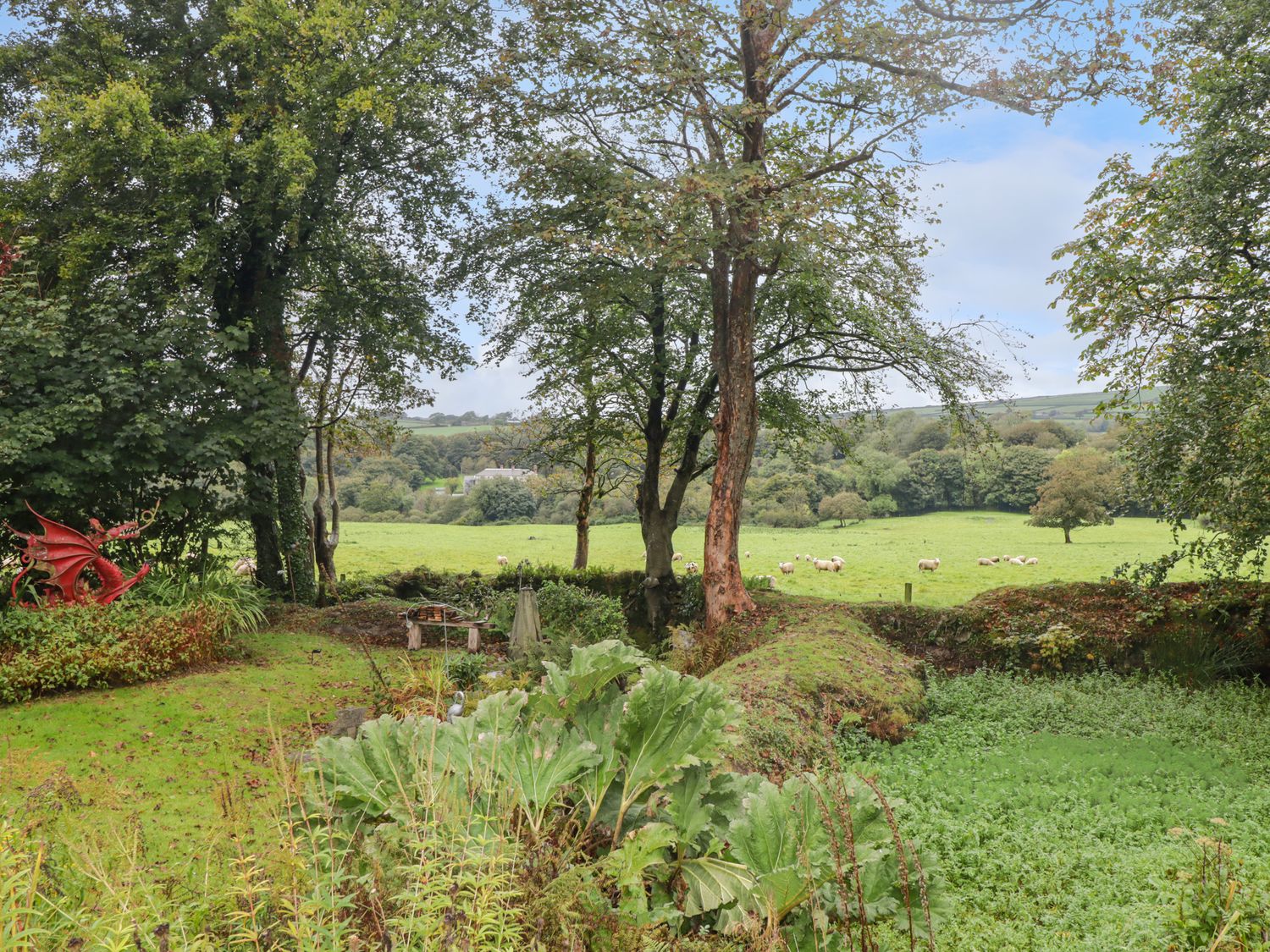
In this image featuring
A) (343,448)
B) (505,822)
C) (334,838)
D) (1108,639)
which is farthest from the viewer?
(343,448)

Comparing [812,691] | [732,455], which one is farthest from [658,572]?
[812,691]

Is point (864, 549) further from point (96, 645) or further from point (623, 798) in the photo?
point (623, 798)

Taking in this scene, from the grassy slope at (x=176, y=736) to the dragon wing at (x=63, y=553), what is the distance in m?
1.73

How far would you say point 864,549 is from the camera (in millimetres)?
25609

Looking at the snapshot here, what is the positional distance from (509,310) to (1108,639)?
10.9 metres

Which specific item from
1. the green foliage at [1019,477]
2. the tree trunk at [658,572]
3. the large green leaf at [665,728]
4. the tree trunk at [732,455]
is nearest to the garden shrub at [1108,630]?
the tree trunk at [732,455]

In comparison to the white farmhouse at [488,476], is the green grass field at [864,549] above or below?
below

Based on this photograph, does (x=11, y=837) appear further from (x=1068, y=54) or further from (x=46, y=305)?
(x=1068, y=54)

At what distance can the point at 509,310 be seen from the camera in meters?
14.4

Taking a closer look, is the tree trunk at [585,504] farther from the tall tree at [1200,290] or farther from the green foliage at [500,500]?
the green foliage at [500,500]

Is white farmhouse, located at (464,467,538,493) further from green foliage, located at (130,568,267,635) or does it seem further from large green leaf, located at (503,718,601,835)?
large green leaf, located at (503,718,601,835)

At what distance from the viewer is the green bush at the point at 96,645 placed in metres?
8.10

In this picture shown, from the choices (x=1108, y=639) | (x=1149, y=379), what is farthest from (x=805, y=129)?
(x=1108, y=639)

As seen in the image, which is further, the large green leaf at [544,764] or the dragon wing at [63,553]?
the dragon wing at [63,553]
